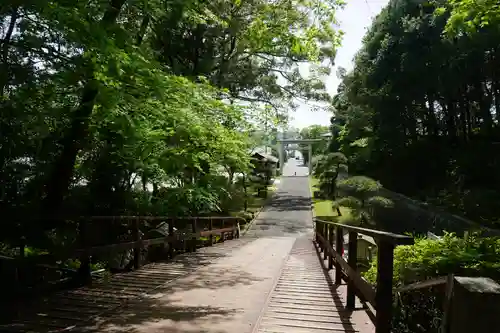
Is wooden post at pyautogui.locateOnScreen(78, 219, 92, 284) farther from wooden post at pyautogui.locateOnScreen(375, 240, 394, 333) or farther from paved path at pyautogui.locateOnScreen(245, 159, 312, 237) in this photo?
paved path at pyautogui.locateOnScreen(245, 159, 312, 237)

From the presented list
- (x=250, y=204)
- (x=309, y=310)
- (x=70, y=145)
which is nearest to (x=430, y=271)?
(x=309, y=310)

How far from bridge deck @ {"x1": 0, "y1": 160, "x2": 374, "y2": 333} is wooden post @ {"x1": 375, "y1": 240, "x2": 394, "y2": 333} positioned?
0.95 metres

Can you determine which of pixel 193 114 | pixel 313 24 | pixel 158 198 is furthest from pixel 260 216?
pixel 193 114

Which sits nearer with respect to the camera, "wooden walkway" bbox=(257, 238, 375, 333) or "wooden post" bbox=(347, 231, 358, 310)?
"wooden walkway" bbox=(257, 238, 375, 333)

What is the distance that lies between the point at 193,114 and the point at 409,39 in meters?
19.0

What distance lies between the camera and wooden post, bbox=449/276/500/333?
1838 mm

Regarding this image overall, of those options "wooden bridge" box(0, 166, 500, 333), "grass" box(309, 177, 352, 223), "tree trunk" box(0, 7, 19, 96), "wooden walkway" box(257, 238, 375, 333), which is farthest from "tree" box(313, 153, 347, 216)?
"tree trunk" box(0, 7, 19, 96)

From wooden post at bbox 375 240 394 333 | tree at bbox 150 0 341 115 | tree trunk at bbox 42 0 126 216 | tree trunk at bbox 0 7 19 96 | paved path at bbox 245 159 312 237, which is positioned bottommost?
paved path at bbox 245 159 312 237

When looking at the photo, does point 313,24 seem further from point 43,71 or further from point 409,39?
point 409,39

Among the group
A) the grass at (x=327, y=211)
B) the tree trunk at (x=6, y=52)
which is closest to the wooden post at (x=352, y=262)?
the tree trunk at (x=6, y=52)

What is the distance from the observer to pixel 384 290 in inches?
126

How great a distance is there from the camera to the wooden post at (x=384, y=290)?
125 inches

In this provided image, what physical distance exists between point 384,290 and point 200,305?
2.42m

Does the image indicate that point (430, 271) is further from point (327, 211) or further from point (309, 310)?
point (327, 211)
